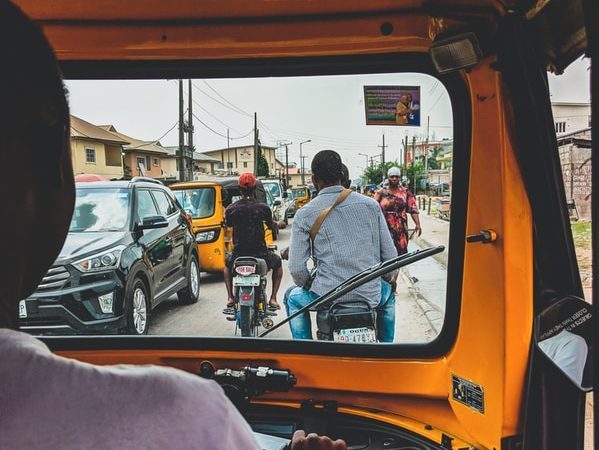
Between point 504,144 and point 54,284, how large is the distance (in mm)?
2897

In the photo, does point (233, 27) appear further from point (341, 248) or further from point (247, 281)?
point (247, 281)

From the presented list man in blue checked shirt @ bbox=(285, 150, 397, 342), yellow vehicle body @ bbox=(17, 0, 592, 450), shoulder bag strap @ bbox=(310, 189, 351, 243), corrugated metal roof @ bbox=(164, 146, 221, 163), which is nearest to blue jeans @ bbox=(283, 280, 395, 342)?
man in blue checked shirt @ bbox=(285, 150, 397, 342)

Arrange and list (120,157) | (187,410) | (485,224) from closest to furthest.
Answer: (187,410) → (485,224) → (120,157)

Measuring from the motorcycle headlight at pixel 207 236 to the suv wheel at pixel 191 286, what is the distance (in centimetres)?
177

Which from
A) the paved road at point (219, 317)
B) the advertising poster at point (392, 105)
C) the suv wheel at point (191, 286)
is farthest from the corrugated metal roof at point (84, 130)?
the suv wheel at point (191, 286)

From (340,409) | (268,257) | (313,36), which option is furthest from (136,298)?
(313,36)

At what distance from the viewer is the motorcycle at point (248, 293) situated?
467 cm

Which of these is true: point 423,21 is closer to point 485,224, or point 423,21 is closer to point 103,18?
point 485,224

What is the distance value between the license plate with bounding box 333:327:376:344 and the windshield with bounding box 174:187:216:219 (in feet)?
20.0

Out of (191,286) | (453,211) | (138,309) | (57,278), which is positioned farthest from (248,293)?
(453,211)

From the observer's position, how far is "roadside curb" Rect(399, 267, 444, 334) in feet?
7.48

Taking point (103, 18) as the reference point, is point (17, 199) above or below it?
below

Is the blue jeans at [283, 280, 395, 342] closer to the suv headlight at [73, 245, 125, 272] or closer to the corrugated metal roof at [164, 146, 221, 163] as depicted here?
the suv headlight at [73, 245, 125, 272]

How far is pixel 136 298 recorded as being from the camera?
14.4ft
